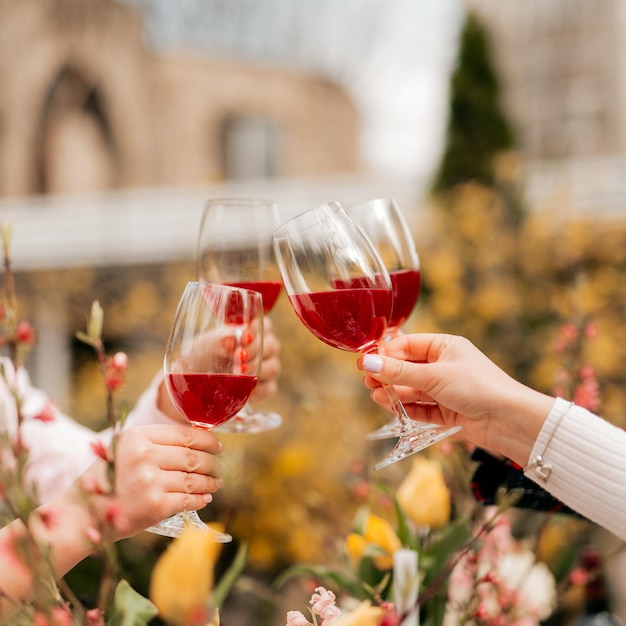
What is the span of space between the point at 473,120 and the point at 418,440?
9.76 metres

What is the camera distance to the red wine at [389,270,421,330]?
152 centimetres

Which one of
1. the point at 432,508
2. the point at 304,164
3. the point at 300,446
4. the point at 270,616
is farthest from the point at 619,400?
the point at 304,164

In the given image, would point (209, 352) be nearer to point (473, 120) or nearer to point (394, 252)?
point (394, 252)

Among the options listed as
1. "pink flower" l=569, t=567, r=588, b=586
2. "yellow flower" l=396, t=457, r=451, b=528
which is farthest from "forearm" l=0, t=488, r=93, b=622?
"pink flower" l=569, t=567, r=588, b=586

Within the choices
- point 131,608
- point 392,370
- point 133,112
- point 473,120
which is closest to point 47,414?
point 131,608

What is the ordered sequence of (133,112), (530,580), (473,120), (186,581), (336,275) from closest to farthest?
1. (186,581)
2. (336,275)
3. (530,580)
4. (473,120)
5. (133,112)

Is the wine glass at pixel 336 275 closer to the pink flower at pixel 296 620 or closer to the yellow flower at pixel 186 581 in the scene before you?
the pink flower at pixel 296 620

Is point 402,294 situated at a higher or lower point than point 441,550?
higher

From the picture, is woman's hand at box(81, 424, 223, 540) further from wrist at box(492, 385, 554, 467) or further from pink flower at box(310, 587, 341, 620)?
wrist at box(492, 385, 554, 467)

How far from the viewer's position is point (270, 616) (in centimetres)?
240

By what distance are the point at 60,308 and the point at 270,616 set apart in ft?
20.4

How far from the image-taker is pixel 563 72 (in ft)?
42.9

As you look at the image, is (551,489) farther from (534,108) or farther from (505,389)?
(534,108)

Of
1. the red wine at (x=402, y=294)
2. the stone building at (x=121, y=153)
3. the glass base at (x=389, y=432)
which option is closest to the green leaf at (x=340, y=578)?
the glass base at (x=389, y=432)
